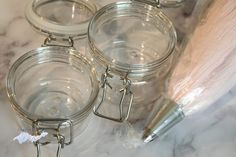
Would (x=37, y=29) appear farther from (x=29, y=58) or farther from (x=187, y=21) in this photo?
(x=187, y=21)

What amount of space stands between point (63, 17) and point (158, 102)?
0.62ft

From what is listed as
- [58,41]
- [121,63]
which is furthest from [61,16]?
[121,63]

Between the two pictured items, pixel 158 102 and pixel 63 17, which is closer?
pixel 158 102

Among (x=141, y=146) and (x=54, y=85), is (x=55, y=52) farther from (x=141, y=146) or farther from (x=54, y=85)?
(x=141, y=146)

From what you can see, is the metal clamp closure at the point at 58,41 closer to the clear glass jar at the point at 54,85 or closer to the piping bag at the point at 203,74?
the clear glass jar at the point at 54,85

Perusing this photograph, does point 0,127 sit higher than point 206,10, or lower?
lower

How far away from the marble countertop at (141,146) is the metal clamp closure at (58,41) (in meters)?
0.02

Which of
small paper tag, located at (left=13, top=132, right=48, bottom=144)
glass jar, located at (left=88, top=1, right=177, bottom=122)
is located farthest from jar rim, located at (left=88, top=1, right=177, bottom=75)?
small paper tag, located at (left=13, top=132, right=48, bottom=144)

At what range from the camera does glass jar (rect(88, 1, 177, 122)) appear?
56cm

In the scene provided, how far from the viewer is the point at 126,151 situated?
540 millimetres

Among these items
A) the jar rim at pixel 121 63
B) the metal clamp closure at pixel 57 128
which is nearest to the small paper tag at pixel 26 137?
the metal clamp closure at pixel 57 128

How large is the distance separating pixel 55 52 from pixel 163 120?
5.7 inches

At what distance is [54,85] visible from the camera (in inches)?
23.1

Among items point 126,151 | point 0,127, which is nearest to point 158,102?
point 126,151
